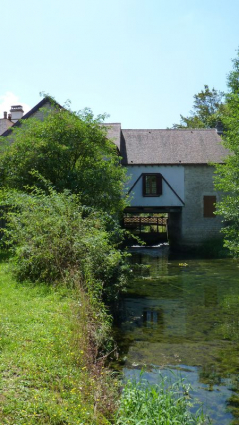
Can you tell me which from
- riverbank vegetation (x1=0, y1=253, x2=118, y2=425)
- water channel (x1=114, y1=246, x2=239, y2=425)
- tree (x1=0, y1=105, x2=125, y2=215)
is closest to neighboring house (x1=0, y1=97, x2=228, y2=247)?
water channel (x1=114, y1=246, x2=239, y2=425)

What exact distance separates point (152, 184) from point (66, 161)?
13.2 meters

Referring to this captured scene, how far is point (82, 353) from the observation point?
19.1 feet

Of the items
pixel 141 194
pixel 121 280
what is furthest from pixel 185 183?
pixel 121 280

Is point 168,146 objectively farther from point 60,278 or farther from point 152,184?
point 60,278

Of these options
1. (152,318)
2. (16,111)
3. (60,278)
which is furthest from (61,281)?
(16,111)

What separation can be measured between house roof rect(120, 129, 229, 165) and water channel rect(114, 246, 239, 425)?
462 inches

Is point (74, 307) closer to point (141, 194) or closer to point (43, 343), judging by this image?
point (43, 343)

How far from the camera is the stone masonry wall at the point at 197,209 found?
27750mm

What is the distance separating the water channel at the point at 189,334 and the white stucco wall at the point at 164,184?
10.6 metres

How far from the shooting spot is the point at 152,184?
1098 inches

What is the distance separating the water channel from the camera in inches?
266

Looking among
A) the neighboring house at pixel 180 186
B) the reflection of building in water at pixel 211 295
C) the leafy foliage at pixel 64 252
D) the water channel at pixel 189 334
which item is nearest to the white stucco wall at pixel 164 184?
the neighboring house at pixel 180 186

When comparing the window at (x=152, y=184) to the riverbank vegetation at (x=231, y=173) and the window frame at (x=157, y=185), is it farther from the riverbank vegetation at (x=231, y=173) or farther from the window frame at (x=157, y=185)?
the riverbank vegetation at (x=231, y=173)

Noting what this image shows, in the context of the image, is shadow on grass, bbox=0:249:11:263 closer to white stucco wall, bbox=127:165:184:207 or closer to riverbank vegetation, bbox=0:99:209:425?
riverbank vegetation, bbox=0:99:209:425
